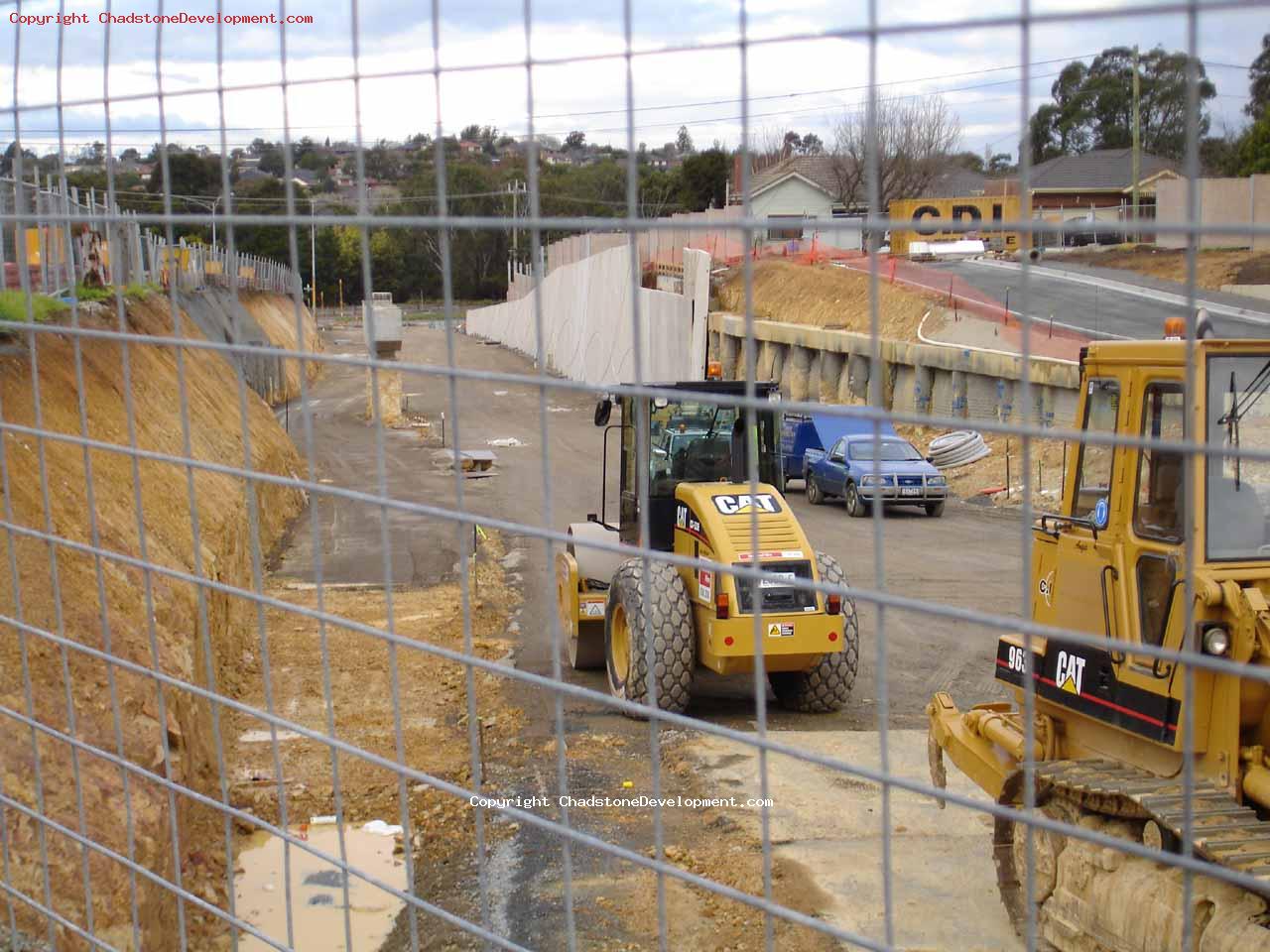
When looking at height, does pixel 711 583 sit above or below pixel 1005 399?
below

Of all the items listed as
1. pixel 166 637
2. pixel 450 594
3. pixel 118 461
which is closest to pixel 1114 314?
pixel 166 637

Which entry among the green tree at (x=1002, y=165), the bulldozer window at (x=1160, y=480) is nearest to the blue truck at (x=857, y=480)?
the bulldozer window at (x=1160, y=480)

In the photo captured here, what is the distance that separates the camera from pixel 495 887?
698cm

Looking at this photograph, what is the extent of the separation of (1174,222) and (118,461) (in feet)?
33.3

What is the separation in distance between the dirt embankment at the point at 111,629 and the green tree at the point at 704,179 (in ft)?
4.13

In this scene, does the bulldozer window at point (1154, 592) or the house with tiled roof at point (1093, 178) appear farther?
the bulldozer window at point (1154, 592)

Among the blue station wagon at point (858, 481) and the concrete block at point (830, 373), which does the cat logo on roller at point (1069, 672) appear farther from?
the blue station wagon at point (858, 481)

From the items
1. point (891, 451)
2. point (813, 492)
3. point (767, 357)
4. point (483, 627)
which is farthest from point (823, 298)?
point (813, 492)

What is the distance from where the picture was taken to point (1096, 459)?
5.80m

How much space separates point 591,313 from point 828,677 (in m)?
4.56

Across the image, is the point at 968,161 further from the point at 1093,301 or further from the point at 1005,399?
the point at 1005,399

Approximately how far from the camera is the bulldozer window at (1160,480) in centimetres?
521

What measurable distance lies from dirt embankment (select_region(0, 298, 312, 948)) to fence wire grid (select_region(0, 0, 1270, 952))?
1.5 inches

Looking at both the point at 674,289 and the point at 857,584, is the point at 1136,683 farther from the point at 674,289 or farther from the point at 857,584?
the point at 857,584
